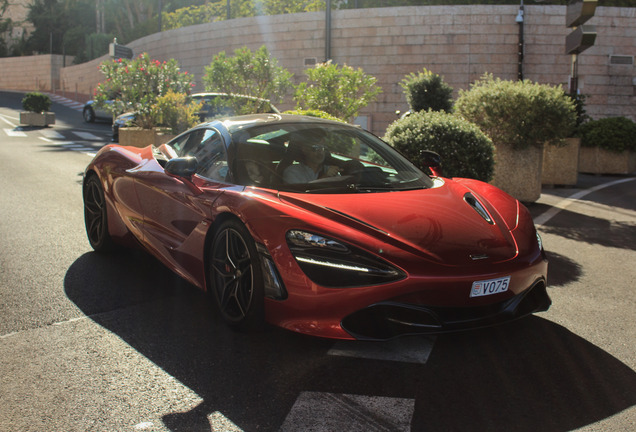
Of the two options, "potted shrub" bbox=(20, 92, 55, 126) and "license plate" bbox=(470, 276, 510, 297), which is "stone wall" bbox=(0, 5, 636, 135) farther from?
"license plate" bbox=(470, 276, 510, 297)

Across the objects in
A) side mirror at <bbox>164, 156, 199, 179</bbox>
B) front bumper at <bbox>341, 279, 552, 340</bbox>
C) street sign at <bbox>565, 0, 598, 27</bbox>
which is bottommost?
front bumper at <bbox>341, 279, 552, 340</bbox>

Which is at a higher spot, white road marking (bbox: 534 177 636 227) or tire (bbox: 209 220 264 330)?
tire (bbox: 209 220 264 330)

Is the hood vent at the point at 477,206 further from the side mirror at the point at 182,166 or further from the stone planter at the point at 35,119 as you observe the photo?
the stone planter at the point at 35,119

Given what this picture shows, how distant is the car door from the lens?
14.5ft

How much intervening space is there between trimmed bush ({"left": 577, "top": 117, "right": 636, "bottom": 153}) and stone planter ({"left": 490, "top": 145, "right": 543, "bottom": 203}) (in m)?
5.92

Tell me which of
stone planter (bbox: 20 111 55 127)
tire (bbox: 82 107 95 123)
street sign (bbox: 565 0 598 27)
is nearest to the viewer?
street sign (bbox: 565 0 598 27)

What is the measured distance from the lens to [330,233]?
3.56 meters

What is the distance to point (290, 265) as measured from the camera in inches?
141

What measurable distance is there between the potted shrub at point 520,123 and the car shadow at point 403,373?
21.3ft

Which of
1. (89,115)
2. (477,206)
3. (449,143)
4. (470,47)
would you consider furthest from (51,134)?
(477,206)

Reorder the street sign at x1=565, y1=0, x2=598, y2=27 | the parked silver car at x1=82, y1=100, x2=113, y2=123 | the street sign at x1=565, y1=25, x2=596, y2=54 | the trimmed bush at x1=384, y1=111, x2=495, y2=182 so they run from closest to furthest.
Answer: the trimmed bush at x1=384, y1=111, x2=495, y2=182
the street sign at x1=565, y1=0, x2=598, y2=27
the street sign at x1=565, y1=25, x2=596, y2=54
the parked silver car at x1=82, y1=100, x2=113, y2=123

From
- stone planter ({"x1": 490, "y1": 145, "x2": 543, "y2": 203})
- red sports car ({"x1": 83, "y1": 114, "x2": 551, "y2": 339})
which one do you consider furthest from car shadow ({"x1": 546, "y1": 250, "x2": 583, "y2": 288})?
stone planter ({"x1": 490, "y1": 145, "x2": 543, "y2": 203})

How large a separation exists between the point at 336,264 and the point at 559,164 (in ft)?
34.5

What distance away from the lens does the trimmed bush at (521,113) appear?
10398 mm
